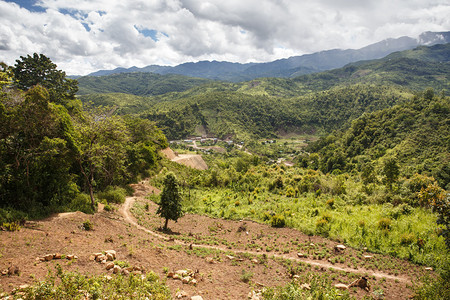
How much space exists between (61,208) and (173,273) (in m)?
10.9

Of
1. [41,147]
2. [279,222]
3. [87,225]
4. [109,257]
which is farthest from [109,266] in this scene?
[279,222]

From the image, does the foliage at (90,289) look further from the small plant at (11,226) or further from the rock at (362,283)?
the rock at (362,283)

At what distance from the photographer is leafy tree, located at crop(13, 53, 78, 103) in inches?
1374

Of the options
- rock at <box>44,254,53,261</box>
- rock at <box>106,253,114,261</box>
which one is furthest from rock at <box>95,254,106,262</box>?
rock at <box>44,254,53,261</box>

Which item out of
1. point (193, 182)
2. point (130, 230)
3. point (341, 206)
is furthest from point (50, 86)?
point (341, 206)

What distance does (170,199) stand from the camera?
61.1 ft

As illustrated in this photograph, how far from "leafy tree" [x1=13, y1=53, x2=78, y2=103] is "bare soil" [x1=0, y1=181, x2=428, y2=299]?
3262 cm

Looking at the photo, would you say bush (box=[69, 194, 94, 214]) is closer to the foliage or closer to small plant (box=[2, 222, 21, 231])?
small plant (box=[2, 222, 21, 231])

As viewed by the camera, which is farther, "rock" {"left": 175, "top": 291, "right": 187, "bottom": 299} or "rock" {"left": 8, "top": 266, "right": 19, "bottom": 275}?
"rock" {"left": 175, "top": 291, "right": 187, "bottom": 299}

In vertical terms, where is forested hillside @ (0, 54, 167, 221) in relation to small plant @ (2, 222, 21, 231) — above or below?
above

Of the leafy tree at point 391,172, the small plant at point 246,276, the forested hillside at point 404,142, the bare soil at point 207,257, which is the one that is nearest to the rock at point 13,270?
the bare soil at point 207,257

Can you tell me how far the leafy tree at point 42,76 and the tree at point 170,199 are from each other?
100 feet

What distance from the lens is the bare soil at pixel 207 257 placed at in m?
9.29

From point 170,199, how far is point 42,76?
36746 mm
